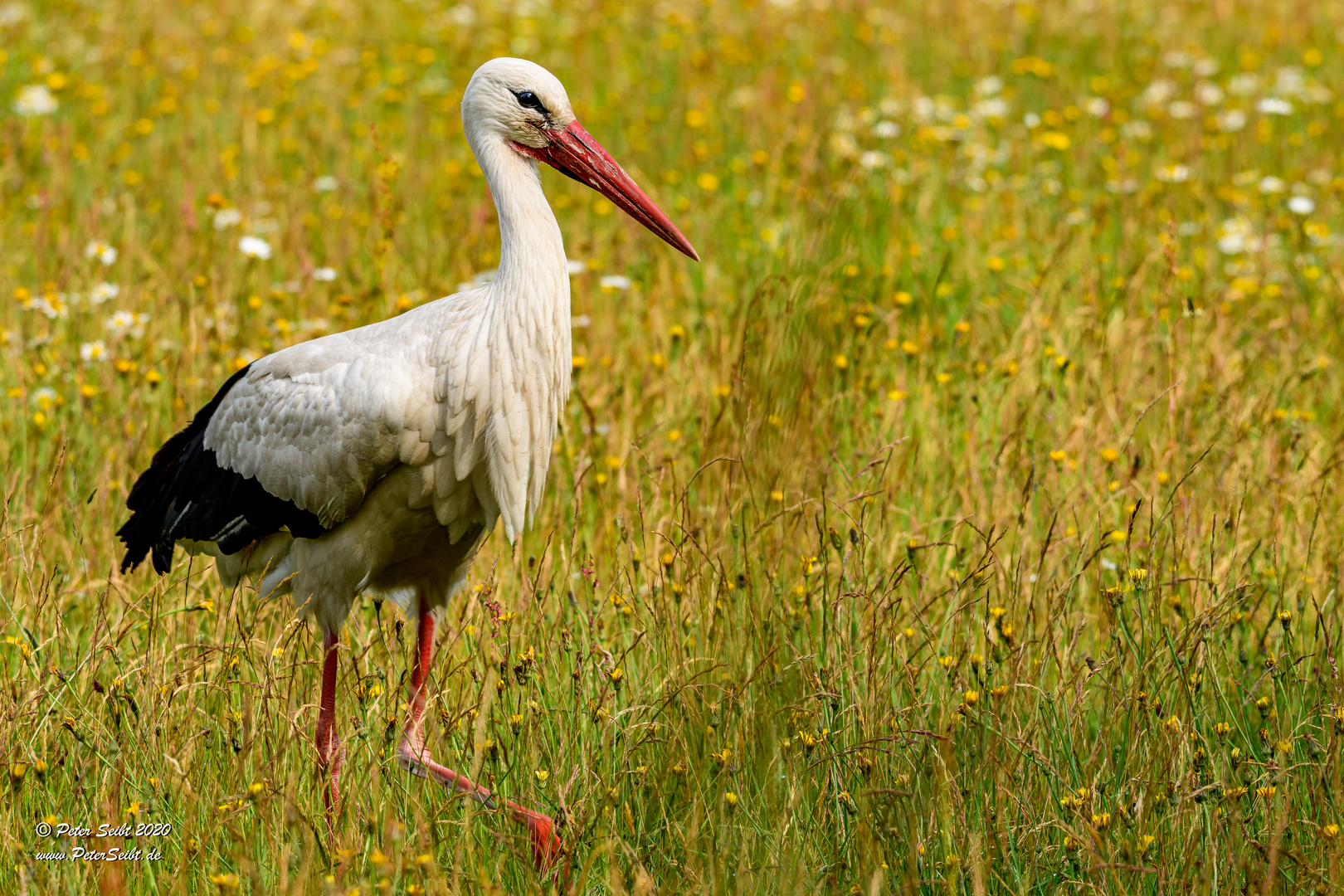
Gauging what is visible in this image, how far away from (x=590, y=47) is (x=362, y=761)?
6.65 metres

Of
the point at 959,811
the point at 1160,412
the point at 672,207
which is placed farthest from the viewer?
the point at 672,207

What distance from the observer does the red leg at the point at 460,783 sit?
2.41 m

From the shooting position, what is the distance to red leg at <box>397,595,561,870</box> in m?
2.41

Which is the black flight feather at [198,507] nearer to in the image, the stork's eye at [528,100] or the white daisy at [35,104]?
the stork's eye at [528,100]

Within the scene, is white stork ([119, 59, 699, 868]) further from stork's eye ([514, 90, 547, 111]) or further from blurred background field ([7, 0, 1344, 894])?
blurred background field ([7, 0, 1344, 894])

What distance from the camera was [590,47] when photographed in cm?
854

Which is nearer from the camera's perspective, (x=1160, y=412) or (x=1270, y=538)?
(x=1270, y=538)

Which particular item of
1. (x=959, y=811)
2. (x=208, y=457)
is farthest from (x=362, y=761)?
(x=959, y=811)

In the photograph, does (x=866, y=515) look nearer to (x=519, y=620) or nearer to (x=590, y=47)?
(x=519, y=620)

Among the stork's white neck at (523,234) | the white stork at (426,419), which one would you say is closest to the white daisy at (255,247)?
the white stork at (426,419)

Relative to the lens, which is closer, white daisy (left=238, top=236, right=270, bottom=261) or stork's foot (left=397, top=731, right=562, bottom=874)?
stork's foot (left=397, top=731, right=562, bottom=874)

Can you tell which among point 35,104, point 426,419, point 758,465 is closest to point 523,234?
point 426,419

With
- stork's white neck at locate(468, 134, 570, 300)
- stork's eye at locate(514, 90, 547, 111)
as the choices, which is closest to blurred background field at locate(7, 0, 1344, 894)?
stork's white neck at locate(468, 134, 570, 300)

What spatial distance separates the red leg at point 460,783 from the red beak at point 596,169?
1197 millimetres
